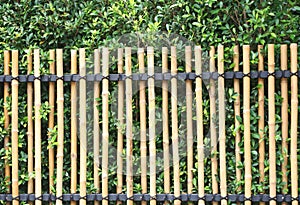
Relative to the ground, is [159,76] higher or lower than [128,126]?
higher

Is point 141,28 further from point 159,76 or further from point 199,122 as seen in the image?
point 199,122

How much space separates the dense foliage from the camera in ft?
12.4

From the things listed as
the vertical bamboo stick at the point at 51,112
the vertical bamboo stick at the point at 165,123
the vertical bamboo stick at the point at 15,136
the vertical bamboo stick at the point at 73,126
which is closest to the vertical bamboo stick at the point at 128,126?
the vertical bamboo stick at the point at 165,123

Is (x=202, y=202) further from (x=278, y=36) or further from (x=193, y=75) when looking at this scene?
(x=278, y=36)

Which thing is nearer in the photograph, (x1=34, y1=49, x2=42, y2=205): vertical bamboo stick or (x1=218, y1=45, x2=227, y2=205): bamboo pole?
(x1=218, y1=45, x2=227, y2=205): bamboo pole

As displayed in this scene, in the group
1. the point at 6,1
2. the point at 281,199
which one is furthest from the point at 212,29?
the point at 6,1

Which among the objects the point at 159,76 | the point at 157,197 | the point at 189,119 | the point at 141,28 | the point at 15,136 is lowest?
the point at 157,197

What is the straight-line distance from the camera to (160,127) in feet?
12.6

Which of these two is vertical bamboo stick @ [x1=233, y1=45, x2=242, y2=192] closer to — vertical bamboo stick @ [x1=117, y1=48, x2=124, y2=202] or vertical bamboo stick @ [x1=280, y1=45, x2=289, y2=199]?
vertical bamboo stick @ [x1=280, y1=45, x2=289, y2=199]

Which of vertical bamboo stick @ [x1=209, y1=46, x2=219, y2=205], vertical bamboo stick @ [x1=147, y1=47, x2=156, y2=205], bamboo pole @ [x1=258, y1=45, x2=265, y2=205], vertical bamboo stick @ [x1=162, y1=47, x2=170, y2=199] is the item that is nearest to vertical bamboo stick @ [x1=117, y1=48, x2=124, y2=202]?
vertical bamboo stick @ [x1=147, y1=47, x2=156, y2=205]

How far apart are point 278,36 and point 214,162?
3.38 ft

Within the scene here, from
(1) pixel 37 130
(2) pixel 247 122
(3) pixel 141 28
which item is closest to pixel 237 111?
(2) pixel 247 122

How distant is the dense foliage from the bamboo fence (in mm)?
24

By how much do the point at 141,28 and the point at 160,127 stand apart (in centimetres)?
77
